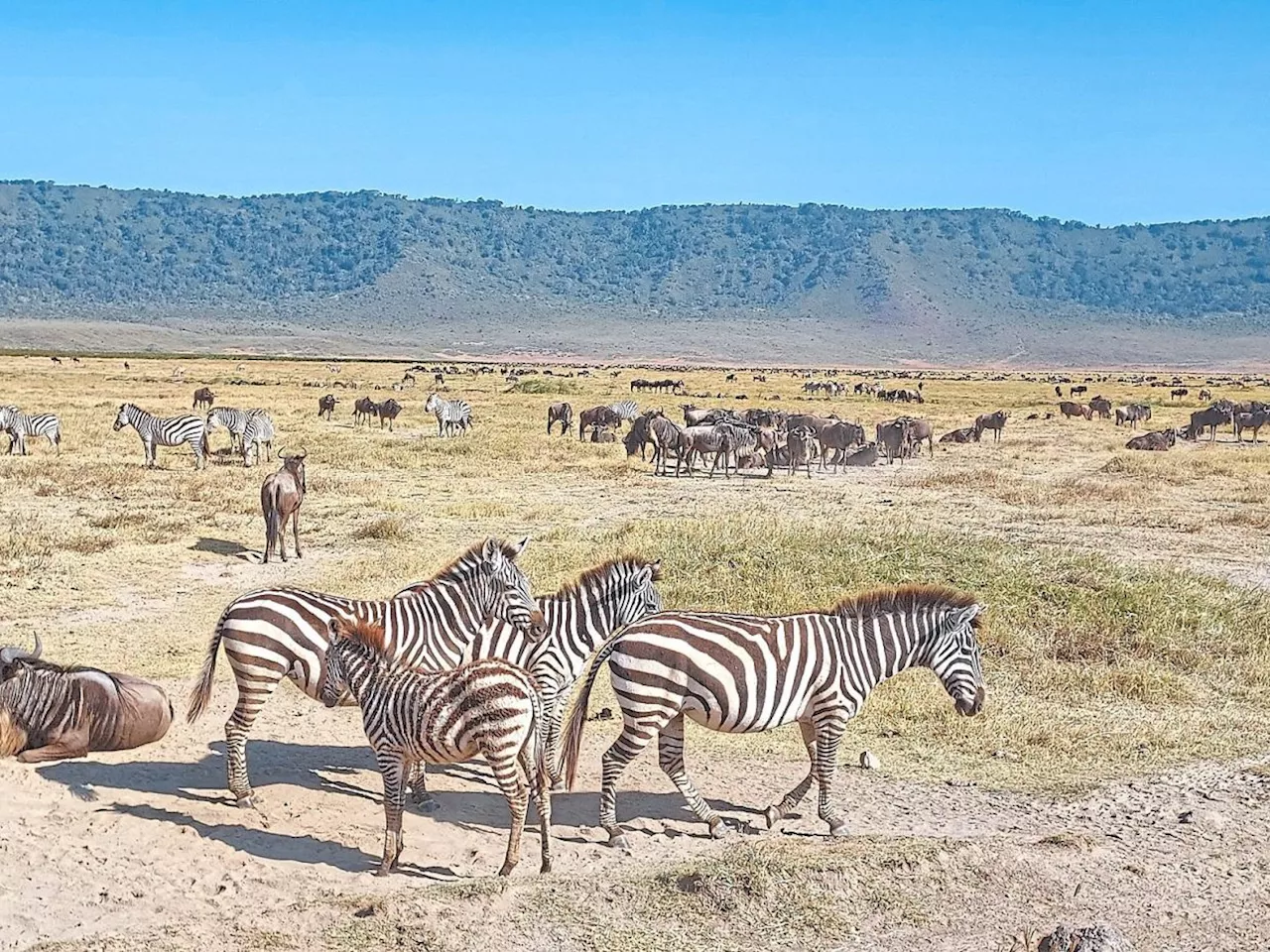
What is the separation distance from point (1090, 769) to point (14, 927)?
23.4ft

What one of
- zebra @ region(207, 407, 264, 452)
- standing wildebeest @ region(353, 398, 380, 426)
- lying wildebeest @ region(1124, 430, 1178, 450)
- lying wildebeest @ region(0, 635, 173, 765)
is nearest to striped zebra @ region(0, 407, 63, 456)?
zebra @ region(207, 407, 264, 452)

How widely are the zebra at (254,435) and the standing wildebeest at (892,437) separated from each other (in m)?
14.3

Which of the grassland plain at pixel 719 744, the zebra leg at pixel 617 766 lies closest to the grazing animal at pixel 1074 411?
the grassland plain at pixel 719 744

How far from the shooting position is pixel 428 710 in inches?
296

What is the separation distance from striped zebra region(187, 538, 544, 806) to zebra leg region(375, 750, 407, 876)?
865 mm

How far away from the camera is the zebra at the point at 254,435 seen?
93.8ft

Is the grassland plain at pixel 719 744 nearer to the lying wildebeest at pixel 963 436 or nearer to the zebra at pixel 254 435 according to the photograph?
the zebra at pixel 254 435

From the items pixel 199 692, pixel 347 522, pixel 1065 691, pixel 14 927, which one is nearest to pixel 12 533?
pixel 347 522

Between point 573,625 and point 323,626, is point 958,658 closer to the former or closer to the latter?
point 573,625

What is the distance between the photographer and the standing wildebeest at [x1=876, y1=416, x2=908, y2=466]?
33.0 metres

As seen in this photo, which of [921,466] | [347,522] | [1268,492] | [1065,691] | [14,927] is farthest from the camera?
[921,466]

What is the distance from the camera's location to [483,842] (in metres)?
8.27

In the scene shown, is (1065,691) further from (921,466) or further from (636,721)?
(921,466)

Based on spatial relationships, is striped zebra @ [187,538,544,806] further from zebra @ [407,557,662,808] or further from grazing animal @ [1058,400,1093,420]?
grazing animal @ [1058,400,1093,420]
